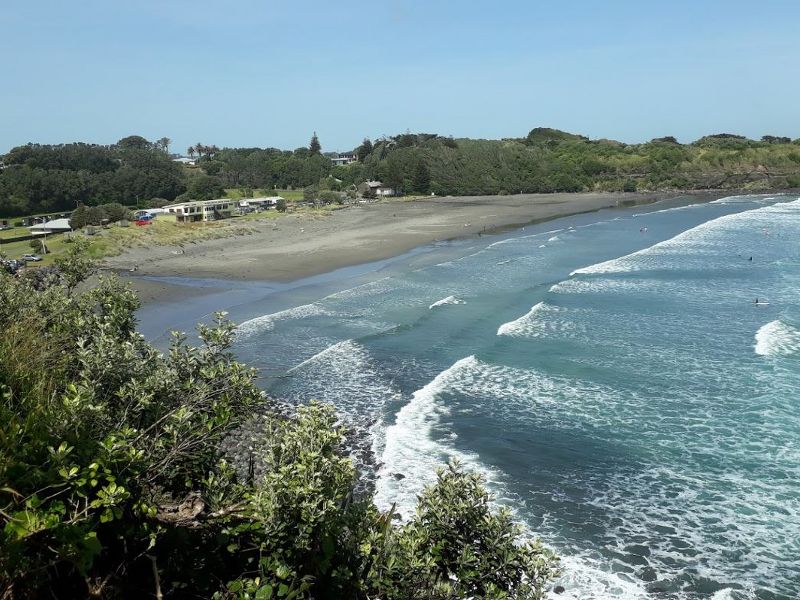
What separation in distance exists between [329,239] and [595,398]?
146 ft

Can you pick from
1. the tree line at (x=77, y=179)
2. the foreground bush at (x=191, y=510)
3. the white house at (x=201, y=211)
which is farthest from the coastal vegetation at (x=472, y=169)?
the foreground bush at (x=191, y=510)

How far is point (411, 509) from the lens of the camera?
14719 mm

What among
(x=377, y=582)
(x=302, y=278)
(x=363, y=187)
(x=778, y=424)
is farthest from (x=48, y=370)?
(x=363, y=187)

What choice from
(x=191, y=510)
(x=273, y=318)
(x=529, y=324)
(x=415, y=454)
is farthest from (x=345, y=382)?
(x=191, y=510)

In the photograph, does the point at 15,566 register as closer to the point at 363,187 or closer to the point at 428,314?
the point at 428,314

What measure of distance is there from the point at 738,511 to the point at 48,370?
1418 centimetres

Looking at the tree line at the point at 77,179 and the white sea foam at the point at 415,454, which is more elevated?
the tree line at the point at 77,179

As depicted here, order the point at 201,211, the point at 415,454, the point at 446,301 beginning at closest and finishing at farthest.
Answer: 1. the point at 415,454
2. the point at 446,301
3. the point at 201,211

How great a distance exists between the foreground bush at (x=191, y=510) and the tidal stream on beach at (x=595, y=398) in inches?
221

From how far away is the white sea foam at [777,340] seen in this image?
2511 cm

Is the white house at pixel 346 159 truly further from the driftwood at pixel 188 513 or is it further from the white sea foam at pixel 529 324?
the driftwood at pixel 188 513

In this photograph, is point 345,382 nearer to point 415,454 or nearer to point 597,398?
point 415,454

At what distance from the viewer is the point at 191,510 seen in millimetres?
7480

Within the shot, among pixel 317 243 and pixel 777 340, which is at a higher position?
pixel 317 243
